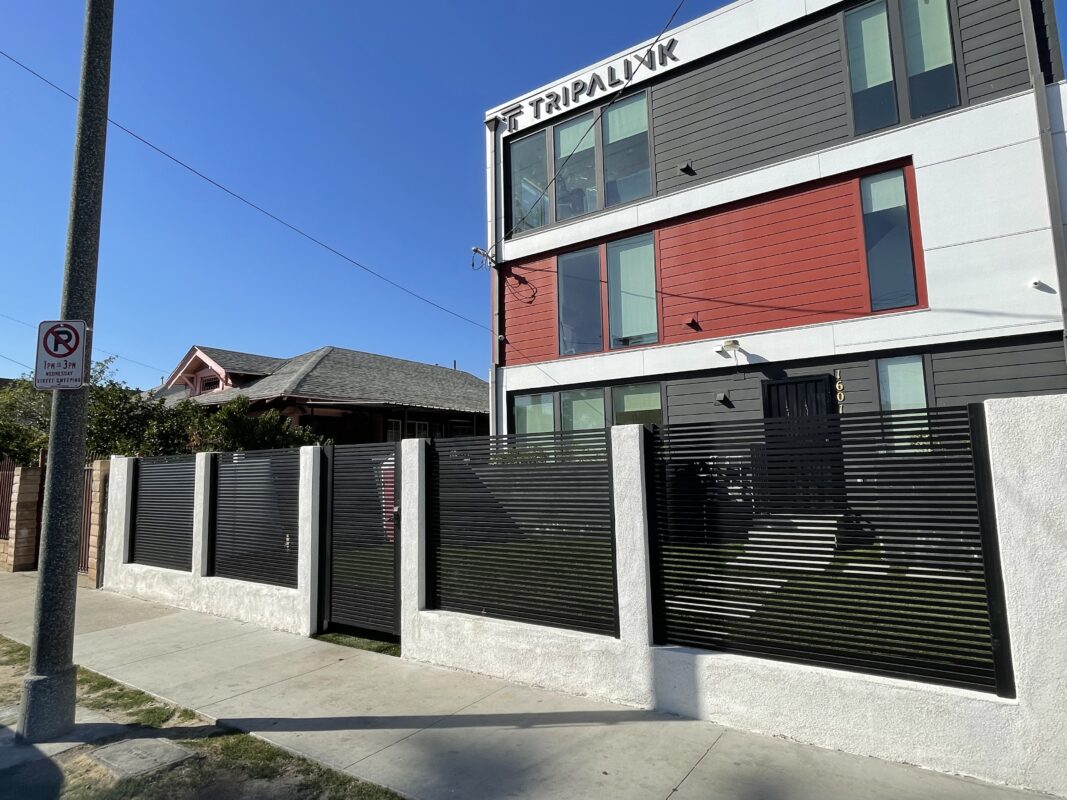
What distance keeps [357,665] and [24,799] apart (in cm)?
251

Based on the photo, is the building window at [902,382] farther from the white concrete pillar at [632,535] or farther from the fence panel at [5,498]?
the fence panel at [5,498]

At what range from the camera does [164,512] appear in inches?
341

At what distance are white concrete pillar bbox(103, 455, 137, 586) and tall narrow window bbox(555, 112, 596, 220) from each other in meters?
8.48

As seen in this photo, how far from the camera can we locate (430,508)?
5906 millimetres

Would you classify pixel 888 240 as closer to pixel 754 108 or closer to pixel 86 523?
pixel 754 108

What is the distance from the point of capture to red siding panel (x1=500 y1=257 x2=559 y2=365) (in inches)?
461

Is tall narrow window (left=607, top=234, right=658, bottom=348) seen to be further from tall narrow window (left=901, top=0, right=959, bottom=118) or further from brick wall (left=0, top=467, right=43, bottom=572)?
brick wall (left=0, top=467, right=43, bottom=572)

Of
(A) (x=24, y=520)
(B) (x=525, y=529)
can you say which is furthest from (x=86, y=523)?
(B) (x=525, y=529)

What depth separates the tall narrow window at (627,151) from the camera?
36.0 feet

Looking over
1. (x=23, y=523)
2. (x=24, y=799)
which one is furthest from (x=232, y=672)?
(x=23, y=523)

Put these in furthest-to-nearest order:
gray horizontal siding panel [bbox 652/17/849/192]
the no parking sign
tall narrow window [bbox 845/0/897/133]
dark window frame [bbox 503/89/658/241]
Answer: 1. dark window frame [bbox 503/89/658/241]
2. gray horizontal siding panel [bbox 652/17/849/192]
3. tall narrow window [bbox 845/0/897/133]
4. the no parking sign

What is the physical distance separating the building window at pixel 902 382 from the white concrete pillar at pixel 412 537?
6.34 metres

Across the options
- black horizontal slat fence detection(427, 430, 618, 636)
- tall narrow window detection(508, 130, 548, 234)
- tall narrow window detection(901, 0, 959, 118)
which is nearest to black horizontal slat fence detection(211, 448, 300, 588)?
black horizontal slat fence detection(427, 430, 618, 636)

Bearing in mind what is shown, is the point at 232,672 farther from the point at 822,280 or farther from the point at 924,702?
the point at 822,280
